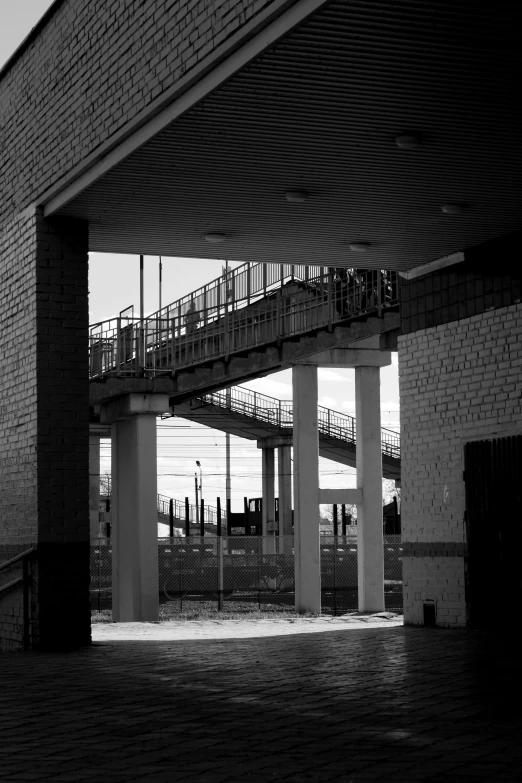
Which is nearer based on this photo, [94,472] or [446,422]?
[446,422]

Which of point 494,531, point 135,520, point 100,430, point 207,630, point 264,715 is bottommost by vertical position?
point 207,630

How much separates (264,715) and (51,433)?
6.71 metres

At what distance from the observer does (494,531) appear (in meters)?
15.2

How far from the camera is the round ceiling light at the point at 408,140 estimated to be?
37.0 ft

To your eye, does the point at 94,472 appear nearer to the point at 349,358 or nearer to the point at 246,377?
the point at 246,377

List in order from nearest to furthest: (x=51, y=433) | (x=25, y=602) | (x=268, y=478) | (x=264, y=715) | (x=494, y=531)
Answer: (x=264, y=715) → (x=25, y=602) → (x=51, y=433) → (x=494, y=531) → (x=268, y=478)

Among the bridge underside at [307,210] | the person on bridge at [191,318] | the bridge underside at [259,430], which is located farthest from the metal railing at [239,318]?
the bridge underside at [259,430]

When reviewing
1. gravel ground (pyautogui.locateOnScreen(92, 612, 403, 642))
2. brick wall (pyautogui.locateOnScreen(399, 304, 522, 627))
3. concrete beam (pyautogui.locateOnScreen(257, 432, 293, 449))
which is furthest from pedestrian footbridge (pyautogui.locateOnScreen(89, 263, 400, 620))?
concrete beam (pyautogui.locateOnScreen(257, 432, 293, 449))

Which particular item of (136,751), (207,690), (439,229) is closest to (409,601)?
(439,229)

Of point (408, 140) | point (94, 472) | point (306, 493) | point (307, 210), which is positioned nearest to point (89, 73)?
point (307, 210)

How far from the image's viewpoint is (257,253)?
54.5 ft

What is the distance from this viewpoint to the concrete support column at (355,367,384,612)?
90.1ft

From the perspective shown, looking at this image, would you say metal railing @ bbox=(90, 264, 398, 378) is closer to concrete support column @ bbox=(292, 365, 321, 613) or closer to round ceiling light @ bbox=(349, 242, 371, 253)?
concrete support column @ bbox=(292, 365, 321, 613)

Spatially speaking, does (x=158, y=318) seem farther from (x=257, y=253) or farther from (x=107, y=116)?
(x=107, y=116)
